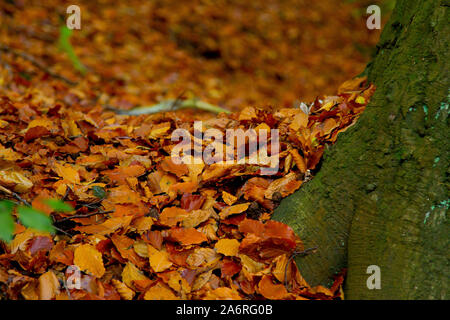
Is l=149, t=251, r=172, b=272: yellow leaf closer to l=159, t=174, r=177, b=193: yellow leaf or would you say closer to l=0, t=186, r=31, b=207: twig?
l=159, t=174, r=177, b=193: yellow leaf

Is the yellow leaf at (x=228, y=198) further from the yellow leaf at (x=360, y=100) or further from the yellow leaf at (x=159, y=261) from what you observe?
the yellow leaf at (x=360, y=100)

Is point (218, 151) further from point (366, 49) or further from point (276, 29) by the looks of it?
point (366, 49)

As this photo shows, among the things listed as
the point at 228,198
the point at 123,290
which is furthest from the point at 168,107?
the point at 123,290

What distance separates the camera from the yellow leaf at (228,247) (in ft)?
5.52

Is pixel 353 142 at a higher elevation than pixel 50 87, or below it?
below

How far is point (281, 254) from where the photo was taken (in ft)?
A: 5.44

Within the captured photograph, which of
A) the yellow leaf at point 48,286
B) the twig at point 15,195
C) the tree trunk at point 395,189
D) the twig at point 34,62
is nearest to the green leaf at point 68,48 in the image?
the twig at point 34,62

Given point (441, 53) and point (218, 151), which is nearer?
point (441, 53)

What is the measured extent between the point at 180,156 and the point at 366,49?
739 cm

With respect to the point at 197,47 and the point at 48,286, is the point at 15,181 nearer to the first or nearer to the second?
the point at 48,286

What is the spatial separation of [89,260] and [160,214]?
1.26ft

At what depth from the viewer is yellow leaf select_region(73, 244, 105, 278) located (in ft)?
5.16
